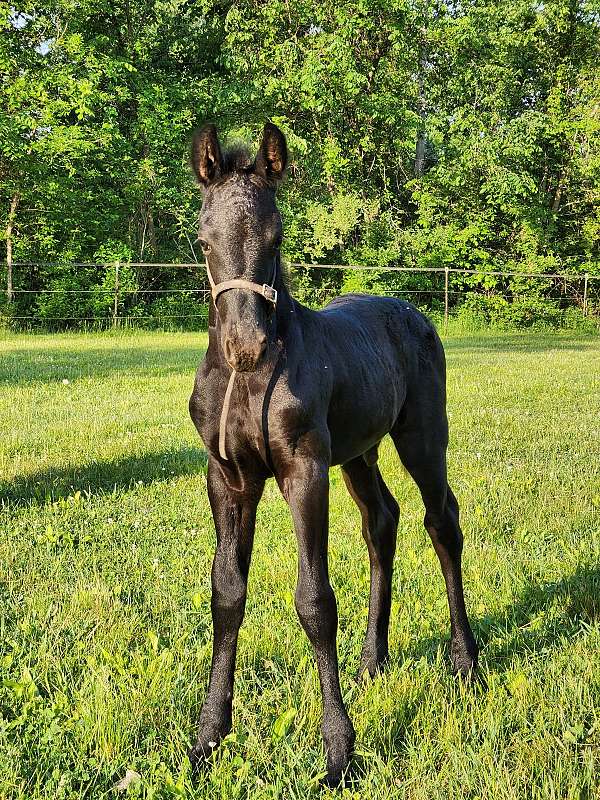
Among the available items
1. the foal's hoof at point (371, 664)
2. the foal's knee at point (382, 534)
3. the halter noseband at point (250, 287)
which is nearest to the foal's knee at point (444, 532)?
the foal's knee at point (382, 534)

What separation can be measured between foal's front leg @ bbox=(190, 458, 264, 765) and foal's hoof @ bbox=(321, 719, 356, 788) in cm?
44

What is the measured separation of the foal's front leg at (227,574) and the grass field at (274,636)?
225 millimetres

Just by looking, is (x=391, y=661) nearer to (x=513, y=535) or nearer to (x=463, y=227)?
(x=513, y=535)

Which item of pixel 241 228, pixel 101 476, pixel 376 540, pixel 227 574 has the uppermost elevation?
pixel 241 228

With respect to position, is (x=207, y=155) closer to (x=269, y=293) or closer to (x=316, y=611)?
(x=269, y=293)

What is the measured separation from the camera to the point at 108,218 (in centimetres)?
2831

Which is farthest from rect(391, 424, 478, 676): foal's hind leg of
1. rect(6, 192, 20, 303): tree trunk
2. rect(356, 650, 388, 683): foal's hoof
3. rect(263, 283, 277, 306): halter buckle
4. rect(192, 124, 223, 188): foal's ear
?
rect(6, 192, 20, 303): tree trunk

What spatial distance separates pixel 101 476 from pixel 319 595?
4619 mm

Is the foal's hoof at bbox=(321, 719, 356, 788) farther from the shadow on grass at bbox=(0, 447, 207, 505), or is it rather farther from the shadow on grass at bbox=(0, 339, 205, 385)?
the shadow on grass at bbox=(0, 339, 205, 385)

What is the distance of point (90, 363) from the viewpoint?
590 inches

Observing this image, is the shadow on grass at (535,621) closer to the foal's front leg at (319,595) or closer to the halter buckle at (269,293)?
the foal's front leg at (319,595)

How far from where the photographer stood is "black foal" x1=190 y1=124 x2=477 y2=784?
8.59 ft

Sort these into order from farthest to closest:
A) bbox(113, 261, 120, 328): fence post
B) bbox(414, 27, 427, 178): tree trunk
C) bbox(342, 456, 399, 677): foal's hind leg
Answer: bbox(414, 27, 427, 178): tree trunk, bbox(113, 261, 120, 328): fence post, bbox(342, 456, 399, 677): foal's hind leg

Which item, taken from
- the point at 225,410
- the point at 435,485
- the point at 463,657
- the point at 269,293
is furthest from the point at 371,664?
the point at 269,293
